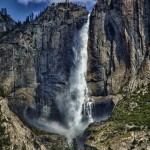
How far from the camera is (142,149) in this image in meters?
200

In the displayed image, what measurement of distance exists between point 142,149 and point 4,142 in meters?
43.8

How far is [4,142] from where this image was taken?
19925 centimetres
